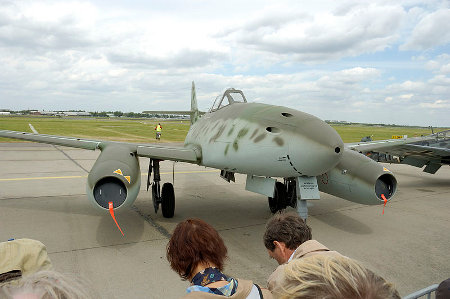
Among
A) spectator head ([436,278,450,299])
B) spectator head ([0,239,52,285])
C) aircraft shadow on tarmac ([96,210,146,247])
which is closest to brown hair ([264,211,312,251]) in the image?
spectator head ([436,278,450,299])

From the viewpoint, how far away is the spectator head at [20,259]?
139cm

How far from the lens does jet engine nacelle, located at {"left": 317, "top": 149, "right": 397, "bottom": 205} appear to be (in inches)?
245

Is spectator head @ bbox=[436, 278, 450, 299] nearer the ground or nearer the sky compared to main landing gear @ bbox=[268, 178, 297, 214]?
nearer the sky

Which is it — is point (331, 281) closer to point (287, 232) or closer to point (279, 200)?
point (287, 232)

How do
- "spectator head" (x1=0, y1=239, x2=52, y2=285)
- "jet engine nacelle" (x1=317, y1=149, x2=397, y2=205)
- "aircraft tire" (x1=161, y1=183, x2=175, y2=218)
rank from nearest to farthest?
"spectator head" (x1=0, y1=239, x2=52, y2=285) < "jet engine nacelle" (x1=317, y1=149, x2=397, y2=205) < "aircraft tire" (x1=161, y1=183, x2=175, y2=218)

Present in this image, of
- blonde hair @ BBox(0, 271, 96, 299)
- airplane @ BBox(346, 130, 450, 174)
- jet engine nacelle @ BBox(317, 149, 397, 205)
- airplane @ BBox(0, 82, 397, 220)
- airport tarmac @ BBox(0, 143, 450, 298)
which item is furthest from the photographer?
airplane @ BBox(346, 130, 450, 174)

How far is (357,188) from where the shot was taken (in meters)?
6.31

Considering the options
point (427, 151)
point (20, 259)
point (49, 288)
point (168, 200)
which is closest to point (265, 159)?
point (168, 200)

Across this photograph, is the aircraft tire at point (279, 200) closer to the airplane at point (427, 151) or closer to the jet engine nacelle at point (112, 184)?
the jet engine nacelle at point (112, 184)

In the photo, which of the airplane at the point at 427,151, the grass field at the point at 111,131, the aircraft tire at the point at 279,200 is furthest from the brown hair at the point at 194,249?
the grass field at the point at 111,131

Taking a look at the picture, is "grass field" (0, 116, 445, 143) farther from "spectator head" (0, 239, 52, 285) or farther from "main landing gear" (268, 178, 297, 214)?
"spectator head" (0, 239, 52, 285)

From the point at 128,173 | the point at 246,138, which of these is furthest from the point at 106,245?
the point at 246,138

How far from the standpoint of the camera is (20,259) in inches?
59.3

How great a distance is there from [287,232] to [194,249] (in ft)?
2.89
